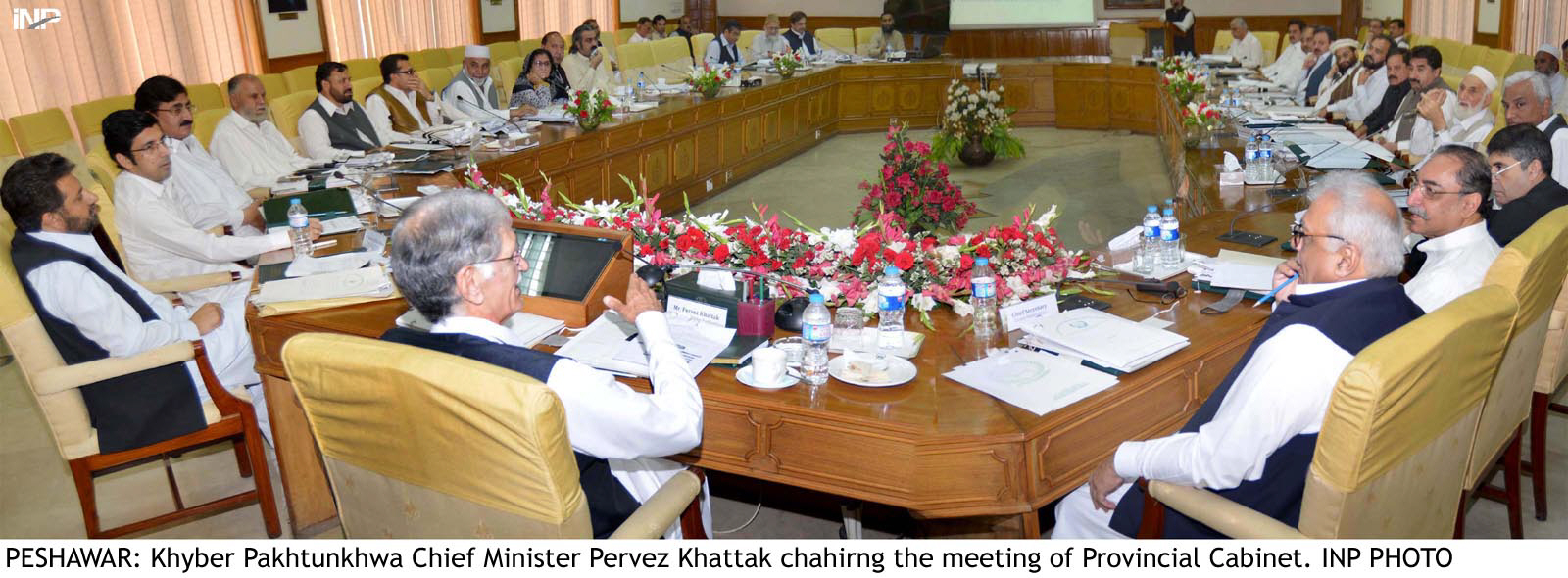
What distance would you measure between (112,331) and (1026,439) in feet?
7.35

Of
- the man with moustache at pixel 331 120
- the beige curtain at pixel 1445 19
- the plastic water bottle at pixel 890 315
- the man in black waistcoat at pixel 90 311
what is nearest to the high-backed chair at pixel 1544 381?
the plastic water bottle at pixel 890 315

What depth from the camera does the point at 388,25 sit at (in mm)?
9266

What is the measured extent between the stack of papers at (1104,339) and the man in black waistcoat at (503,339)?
88 centimetres

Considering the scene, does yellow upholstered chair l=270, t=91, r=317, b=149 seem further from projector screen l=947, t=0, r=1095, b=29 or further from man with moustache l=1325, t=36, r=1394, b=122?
projector screen l=947, t=0, r=1095, b=29

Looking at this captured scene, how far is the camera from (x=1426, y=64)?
5430mm

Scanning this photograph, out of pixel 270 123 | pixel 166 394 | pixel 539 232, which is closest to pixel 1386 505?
pixel 539 232

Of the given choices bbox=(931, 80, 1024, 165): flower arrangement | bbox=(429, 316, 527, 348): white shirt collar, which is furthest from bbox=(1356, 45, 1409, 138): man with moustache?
bbox=(429, 316, 527, 348): white shirt collar

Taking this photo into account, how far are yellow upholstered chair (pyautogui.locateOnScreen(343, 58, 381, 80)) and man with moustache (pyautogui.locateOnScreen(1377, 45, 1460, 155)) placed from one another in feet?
21.8

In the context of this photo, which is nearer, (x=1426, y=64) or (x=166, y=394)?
(x=166, y=394)

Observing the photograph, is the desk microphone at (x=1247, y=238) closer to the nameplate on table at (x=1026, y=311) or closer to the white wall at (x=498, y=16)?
the nameplate on table at (x=1026, y=311)

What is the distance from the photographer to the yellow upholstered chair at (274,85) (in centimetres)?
720

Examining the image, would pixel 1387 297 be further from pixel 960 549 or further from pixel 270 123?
pixel 270 123

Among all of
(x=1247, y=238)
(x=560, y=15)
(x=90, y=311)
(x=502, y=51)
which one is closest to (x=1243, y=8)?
(x=560, y=15)

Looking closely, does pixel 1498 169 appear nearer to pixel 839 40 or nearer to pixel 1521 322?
pixel 1521 322
